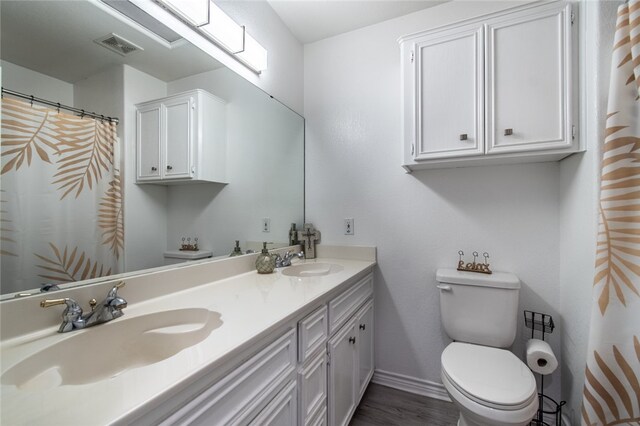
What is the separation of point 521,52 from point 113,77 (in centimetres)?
179

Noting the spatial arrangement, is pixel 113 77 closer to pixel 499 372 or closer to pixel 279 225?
pixel 279 225

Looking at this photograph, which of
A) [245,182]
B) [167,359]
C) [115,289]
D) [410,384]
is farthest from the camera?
[410,384]

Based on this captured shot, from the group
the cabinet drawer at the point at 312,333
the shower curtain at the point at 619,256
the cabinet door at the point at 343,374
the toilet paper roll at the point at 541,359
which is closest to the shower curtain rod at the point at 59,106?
the cabinet drawer at the point at 312,333

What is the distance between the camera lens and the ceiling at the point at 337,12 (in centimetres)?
177

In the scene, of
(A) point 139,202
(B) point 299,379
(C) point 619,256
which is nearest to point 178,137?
(A) point 139,202

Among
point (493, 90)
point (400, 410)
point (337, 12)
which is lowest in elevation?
point (400, 410)

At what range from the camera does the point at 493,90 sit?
1.38 metres

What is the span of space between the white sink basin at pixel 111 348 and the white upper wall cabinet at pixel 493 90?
1.37 meters

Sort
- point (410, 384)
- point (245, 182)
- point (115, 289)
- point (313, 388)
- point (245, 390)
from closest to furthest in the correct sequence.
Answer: point (245, 390)
point (115, 289)
point (313, 388)
point (245, 182)
point (410, 384)

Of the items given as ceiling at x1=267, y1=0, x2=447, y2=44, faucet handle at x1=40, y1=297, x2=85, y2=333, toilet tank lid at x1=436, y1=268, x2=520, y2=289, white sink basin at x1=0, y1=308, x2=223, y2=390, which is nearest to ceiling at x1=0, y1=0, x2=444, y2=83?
faucet handle at x1=40, y1=297, x2=85, y2=333

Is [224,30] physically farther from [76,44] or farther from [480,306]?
[480,306]

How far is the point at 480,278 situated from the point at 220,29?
6.23ft

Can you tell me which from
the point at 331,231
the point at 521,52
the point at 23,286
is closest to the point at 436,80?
the point at 521,52

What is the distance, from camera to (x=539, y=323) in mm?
1489
